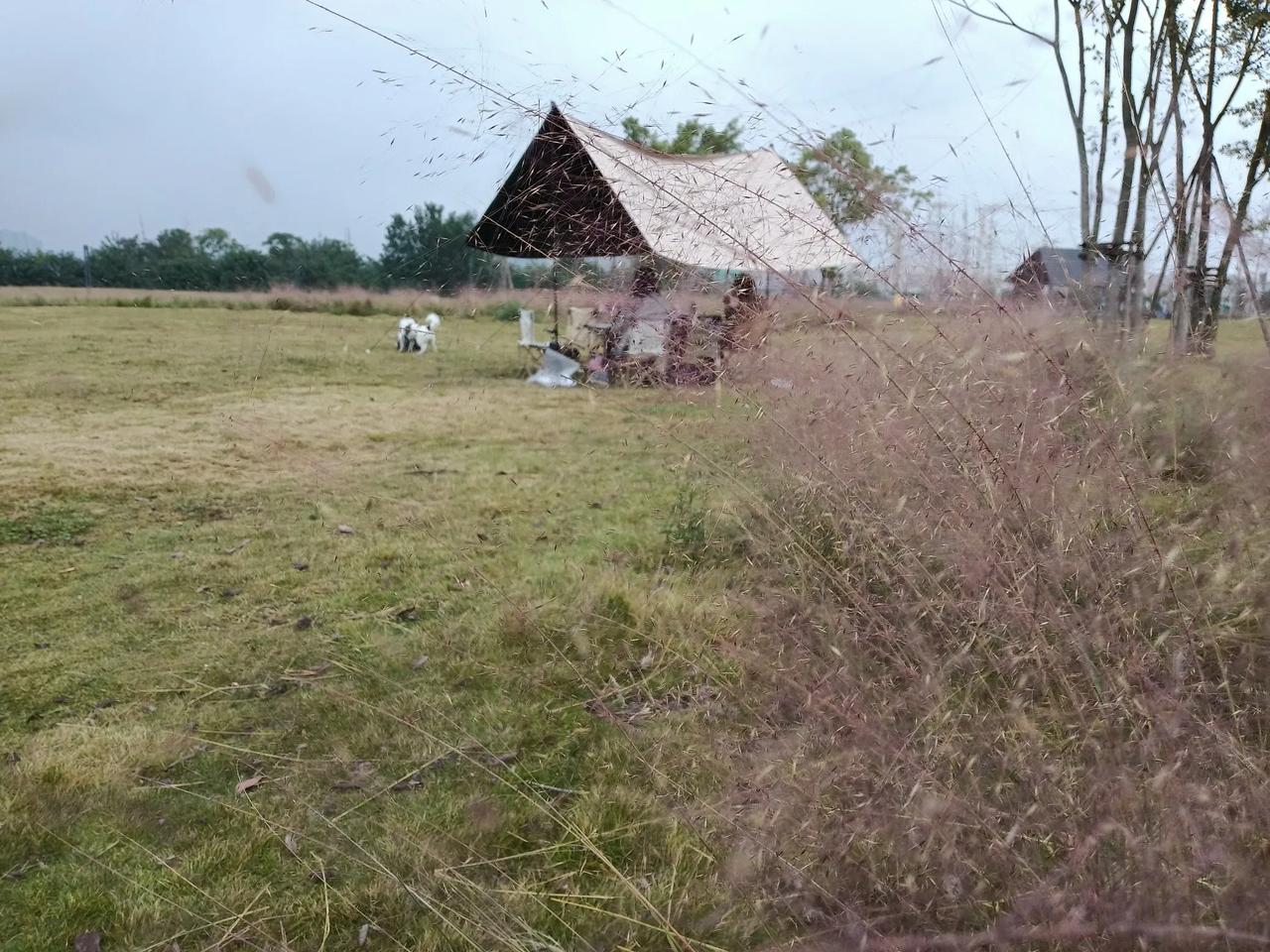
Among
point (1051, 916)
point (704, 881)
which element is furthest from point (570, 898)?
point (1051, 916)

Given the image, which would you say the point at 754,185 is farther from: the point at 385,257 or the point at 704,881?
the point at 704,881

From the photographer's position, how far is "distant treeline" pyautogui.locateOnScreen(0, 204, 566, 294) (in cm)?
227

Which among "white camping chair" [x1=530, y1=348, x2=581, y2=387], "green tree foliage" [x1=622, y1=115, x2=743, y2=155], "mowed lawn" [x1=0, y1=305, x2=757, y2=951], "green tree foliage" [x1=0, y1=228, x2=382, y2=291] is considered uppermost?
"green tree foliage" [x1=622, y1=115, x2=743, y2=155]

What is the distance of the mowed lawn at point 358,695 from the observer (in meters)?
1.71

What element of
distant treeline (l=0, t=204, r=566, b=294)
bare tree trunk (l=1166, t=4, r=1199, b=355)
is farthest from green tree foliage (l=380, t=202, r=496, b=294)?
bare tree trunk (l=1166, t=4, r=1199, b=355)

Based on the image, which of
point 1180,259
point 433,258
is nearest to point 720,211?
point 433,258

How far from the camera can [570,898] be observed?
5.53 ft

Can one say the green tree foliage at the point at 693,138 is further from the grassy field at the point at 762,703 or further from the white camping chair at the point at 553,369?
the white camping chair at the point at 553,369

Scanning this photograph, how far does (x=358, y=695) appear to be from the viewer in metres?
2.54

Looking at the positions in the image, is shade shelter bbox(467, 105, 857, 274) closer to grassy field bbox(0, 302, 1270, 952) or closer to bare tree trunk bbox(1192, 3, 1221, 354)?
grassy field bbox(0, 302, 1270, 952)

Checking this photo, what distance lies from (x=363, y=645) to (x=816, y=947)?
1.85m

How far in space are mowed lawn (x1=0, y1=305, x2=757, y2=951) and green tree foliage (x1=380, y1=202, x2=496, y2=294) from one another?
1.66 ft

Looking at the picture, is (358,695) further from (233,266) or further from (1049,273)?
(1049,273)

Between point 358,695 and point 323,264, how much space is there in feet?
4.05
